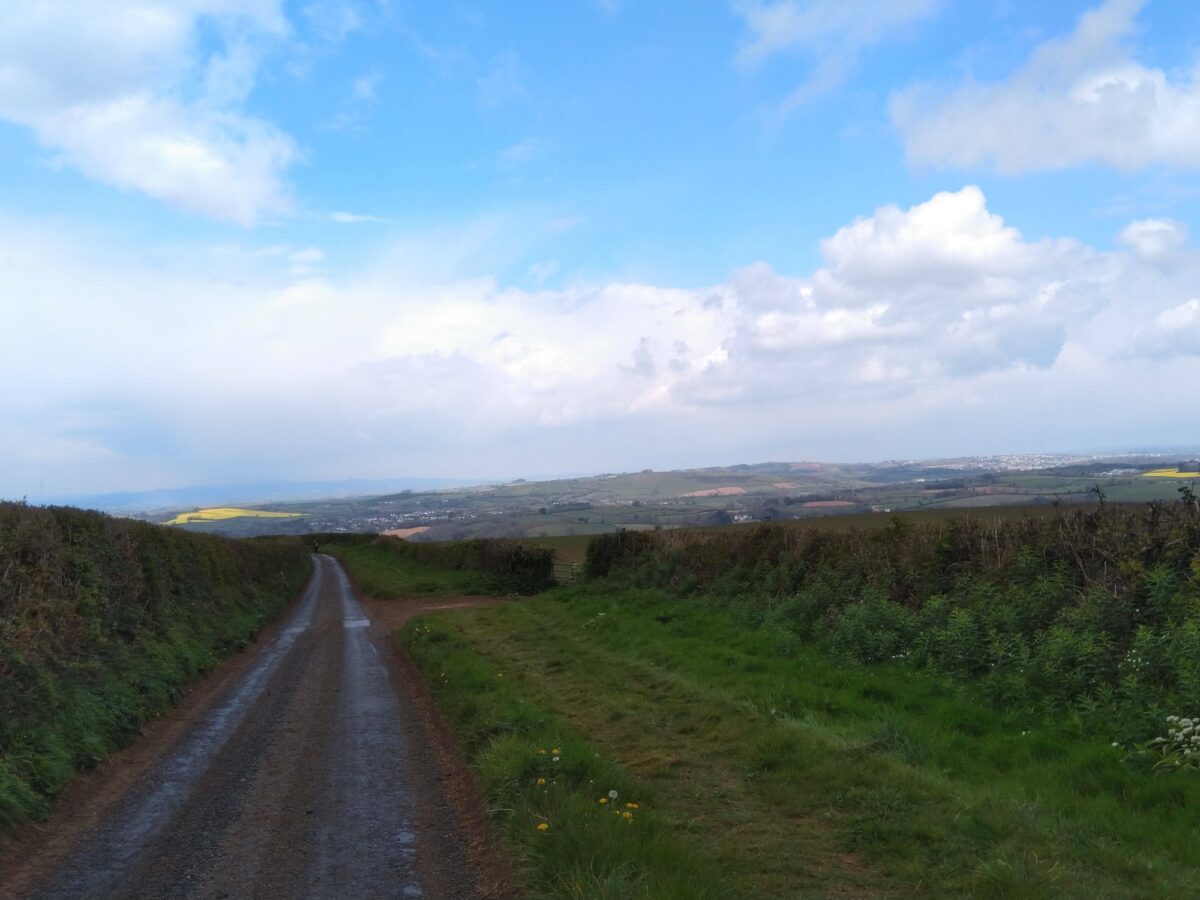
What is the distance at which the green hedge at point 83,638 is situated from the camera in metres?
8.42

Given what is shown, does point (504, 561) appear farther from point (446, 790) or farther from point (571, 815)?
point (571, 815)

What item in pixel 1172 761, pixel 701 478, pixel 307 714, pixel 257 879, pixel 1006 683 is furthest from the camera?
pixel 701 478

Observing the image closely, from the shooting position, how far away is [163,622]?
16172mm

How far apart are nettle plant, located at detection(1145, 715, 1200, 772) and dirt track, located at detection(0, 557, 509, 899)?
19.4 feet

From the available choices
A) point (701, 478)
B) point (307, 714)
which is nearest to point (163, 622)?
point (307, 714)

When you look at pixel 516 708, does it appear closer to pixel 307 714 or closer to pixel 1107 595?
pixel 307 714

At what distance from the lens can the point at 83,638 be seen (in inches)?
464

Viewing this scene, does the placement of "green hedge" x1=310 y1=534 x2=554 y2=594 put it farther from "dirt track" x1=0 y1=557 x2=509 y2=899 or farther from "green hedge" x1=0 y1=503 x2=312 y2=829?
"dirt track" x1=0 y1=557 x2=509 y2=899

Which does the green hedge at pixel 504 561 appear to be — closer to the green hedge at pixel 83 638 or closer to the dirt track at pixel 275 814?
the green hedge at pixel 83 638

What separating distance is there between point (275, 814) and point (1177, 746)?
325 inches

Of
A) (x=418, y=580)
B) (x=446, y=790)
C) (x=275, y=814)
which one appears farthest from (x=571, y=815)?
(x=418, y=580)

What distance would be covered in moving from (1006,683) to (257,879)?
8295mm

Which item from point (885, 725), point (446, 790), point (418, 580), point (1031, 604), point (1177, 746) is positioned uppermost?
point (1031, 604)

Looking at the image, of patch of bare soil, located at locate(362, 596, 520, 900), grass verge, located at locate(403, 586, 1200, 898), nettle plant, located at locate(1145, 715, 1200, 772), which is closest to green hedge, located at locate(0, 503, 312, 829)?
patch of bare soil, located at locate(362, 596, 520, 900)
